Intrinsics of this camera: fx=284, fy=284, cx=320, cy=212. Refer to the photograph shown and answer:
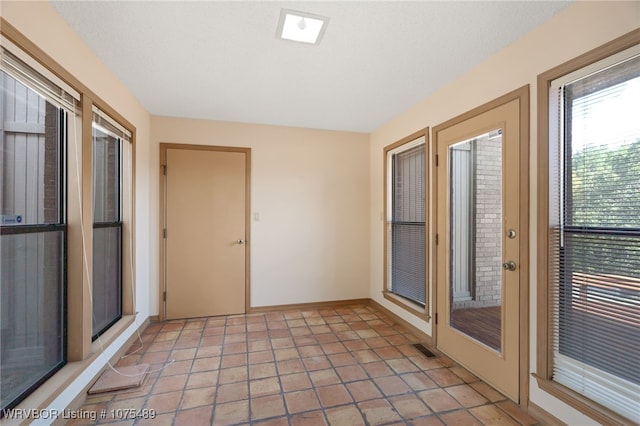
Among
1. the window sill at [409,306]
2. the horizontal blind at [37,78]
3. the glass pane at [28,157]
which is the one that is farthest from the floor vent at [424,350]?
the horizontal blind at [37,78]

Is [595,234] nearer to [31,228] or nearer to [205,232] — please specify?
[31,228]

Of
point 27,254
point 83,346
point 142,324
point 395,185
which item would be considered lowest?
point 142,324

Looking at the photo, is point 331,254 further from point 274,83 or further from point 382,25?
point 382,25

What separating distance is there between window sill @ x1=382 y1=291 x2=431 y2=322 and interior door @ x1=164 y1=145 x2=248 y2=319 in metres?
1.84

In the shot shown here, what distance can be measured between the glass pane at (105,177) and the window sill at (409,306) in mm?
3083

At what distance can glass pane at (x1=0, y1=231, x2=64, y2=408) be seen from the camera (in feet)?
4.79

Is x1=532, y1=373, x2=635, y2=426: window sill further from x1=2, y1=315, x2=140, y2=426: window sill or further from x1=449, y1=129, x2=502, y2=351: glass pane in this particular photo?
x1=2, y1=315, x2=140, y2=426: window sill

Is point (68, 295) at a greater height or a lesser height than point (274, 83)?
lesser

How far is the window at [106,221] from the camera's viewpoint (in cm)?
231

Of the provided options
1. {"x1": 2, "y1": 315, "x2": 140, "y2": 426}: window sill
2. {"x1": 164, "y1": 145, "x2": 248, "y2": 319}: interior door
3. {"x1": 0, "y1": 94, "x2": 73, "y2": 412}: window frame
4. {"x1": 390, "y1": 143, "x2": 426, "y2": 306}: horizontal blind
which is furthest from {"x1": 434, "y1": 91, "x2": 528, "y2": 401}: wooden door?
{"x1": 0, "y1": 94, "x2": 73, "y2": 412}: window frame

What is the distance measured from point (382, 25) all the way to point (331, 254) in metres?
2.82

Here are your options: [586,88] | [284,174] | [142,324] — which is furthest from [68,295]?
[586,88]

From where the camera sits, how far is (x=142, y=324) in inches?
122

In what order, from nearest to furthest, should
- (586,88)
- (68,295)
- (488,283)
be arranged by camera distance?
(586,88) < (68,295) < (488,283)
